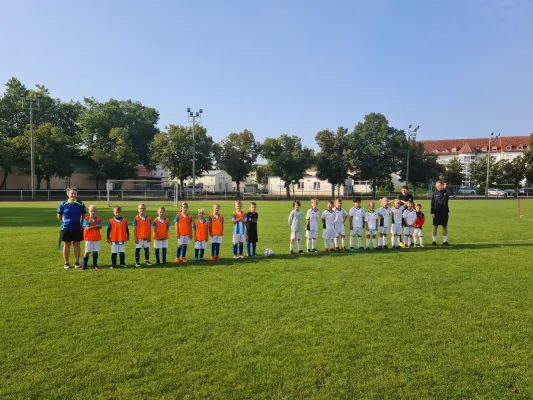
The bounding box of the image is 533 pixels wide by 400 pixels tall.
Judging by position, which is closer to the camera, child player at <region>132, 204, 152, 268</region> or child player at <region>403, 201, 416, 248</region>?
child player at <region>132, 204, 152, 268</region>

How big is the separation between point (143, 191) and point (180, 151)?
1567 cm

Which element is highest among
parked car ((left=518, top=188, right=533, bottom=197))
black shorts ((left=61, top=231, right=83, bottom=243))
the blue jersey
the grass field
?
parked car ((left=518, top=188, right=533, bottom=197))

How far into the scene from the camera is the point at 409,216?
1184 cm

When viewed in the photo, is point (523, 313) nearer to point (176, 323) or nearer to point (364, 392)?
point (364, 392)

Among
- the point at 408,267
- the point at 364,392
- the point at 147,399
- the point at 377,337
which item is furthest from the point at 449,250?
the point at 147,399

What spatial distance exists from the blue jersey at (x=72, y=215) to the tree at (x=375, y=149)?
1900 inches

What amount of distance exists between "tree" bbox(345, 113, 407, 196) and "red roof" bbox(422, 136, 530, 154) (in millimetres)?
43311

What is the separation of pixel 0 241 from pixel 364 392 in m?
13.0

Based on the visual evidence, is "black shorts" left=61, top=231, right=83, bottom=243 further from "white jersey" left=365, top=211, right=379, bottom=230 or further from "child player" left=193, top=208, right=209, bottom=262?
"white jersey" left=365, top=211, right=379, bottom=230

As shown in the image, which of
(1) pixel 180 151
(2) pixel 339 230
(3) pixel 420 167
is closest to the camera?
(2) pixel 339 230

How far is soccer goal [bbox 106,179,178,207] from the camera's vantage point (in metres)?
35.3

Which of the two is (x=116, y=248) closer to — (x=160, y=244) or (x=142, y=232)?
(x=142, y=232)

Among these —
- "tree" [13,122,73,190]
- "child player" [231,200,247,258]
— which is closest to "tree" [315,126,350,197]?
"tree" [13,122,73,190]

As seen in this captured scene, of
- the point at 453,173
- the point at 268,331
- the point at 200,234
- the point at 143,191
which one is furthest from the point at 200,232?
the point at 453,173
